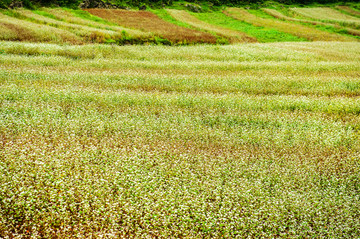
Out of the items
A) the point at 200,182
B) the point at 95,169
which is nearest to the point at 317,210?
the point at 200,182

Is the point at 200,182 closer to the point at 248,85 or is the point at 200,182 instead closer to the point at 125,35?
the point at 248,85

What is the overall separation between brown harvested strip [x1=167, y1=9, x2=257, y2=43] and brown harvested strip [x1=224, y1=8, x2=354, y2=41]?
302 inches

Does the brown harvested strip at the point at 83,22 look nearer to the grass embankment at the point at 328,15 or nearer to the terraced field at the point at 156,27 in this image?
the terraced field at the point at 156,27

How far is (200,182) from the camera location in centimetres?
481

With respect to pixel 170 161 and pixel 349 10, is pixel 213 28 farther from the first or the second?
pixel 349 10

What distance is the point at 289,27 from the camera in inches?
1610

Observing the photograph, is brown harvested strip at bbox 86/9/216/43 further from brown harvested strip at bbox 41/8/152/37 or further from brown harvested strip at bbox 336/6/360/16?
brown harvested strip at bbox 336/6/360/16

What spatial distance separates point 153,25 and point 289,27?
1945 centimetres

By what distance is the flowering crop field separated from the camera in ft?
13.4

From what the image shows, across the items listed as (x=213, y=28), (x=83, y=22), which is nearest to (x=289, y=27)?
(x=213, y=28)

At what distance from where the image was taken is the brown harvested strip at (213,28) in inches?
1222

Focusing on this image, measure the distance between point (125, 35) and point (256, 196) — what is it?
73.5ft

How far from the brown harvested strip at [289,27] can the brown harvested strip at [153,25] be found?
13.4 m

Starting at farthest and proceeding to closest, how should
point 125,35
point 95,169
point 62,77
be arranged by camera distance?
point 125,35, point 62,77, point 95,169
